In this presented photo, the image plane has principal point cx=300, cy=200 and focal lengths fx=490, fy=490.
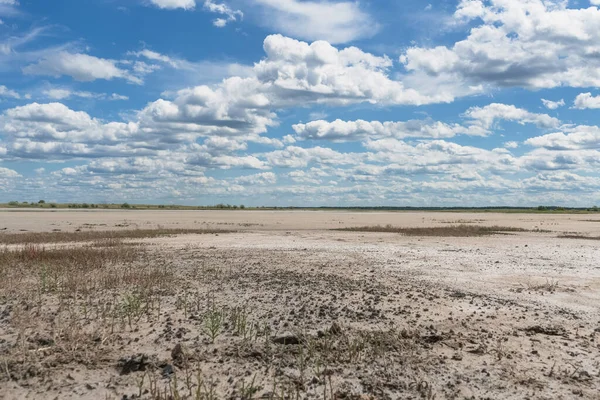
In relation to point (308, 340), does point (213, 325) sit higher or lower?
higher

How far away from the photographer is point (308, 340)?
312 inches

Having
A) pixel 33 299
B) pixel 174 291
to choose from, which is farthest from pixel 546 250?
pixel 33 299

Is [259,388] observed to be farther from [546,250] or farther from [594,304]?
[546,250]

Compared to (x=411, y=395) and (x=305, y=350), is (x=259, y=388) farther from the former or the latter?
(x=411, y=395)

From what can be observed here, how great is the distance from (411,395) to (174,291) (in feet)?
23.9

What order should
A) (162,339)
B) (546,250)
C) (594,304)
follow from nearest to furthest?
(162,339)
(594,304)
(546,250)

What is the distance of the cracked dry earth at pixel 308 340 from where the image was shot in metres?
6.34

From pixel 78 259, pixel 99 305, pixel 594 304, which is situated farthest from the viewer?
pixel 78 259

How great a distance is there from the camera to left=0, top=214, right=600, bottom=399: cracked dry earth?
6.34 meters

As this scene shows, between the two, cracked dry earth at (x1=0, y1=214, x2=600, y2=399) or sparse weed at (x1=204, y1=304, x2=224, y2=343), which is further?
sparse weed at (x1=204, y1=304, x2=224, y2=343)

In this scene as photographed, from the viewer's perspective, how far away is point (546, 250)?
2409 cm

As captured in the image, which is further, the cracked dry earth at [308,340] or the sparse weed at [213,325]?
the sparse weed at [213,325]

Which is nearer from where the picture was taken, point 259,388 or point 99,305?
point 259,388

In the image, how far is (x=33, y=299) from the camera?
10734mm
